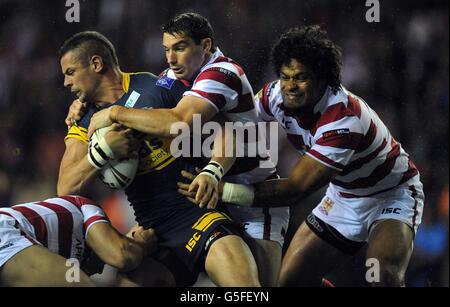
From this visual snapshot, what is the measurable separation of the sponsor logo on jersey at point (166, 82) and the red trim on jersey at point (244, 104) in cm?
28

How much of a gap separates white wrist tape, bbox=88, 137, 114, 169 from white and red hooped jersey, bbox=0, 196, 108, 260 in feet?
0.88

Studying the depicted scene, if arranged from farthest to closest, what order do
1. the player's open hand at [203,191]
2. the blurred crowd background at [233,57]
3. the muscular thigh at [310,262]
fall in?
the blurred crowd background at [233,57] < the muscular thigh at [310,262] < the player's open hand at [203,191]

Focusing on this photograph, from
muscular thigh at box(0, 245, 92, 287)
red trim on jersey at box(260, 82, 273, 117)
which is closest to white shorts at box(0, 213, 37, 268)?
muscular thigh at box(0, 245, 92, 287)

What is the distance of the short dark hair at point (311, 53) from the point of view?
305 centimetres

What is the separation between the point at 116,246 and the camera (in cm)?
289

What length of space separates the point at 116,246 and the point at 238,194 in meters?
0.52

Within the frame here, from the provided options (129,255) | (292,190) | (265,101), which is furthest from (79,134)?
(292,190)

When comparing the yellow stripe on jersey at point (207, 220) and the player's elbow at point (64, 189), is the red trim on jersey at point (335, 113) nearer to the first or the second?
the yellow stripe on jersey at point (207, 220)

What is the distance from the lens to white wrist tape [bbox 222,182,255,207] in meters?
2.86

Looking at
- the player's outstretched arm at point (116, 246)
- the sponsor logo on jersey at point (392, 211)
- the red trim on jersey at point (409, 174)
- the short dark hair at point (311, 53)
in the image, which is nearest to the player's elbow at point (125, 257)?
the player's outstretched arm at point (116, 246)

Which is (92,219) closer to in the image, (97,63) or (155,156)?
(155,156)

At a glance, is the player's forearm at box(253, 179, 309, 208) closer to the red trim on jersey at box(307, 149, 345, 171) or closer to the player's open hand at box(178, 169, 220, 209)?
the red trim on jersey at box(307, 149, 345, 171)
